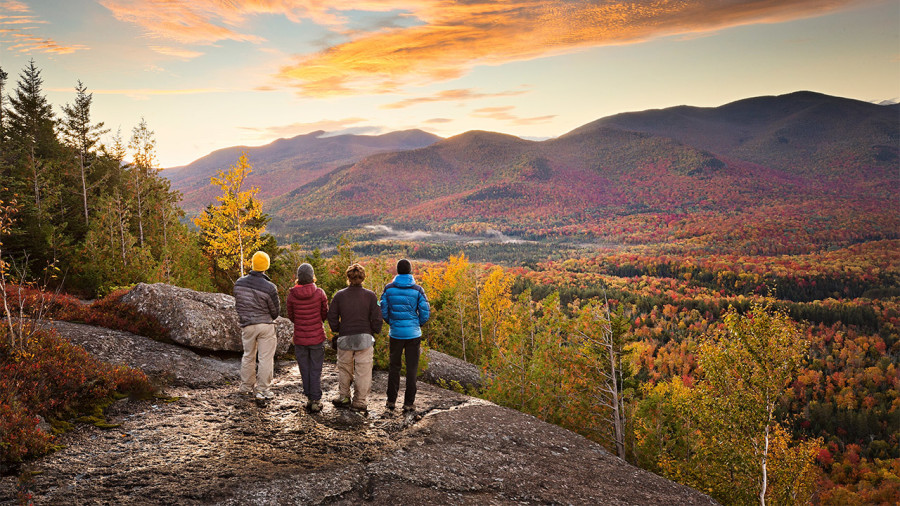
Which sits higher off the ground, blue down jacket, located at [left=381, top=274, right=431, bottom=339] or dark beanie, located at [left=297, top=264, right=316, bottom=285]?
dark beanie, located at [left=297, top=264, right=316, bottom=285]

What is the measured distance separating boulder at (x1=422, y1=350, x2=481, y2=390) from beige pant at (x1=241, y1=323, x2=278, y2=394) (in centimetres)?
754

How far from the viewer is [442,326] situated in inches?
1510

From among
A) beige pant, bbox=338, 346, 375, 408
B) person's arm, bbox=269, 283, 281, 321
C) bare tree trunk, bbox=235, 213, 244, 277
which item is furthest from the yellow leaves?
beige pant, bbox=338, 346, 375, 408

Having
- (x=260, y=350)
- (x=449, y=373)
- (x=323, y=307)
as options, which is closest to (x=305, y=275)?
(x=323, y=307)

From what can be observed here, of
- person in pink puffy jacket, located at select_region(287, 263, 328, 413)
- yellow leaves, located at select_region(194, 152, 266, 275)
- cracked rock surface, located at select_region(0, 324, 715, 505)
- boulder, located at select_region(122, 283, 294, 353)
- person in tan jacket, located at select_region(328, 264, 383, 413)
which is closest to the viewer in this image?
cracked rock surface, located at select_region(0, 324, 715, 505)

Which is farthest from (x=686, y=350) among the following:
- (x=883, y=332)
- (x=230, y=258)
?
(x=230, y=258)

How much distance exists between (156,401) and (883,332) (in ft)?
652

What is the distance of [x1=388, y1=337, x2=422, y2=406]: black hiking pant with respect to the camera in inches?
336

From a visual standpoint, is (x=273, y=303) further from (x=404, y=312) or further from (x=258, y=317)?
(x=404, y=312)

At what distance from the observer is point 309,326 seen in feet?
27.7

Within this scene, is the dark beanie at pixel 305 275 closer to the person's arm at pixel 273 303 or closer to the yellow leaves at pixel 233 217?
the person's arm at pixel 273 303

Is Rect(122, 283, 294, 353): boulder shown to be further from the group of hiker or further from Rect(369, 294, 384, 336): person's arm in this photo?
Rect(369, 294, 384, 336): person's arm

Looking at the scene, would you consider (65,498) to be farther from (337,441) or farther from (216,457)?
(337,441)

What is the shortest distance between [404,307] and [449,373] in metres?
10.1
